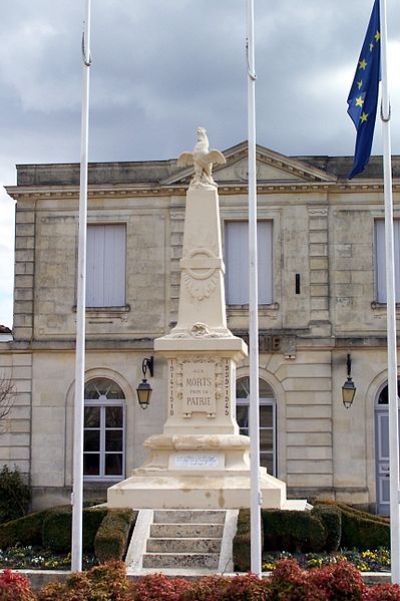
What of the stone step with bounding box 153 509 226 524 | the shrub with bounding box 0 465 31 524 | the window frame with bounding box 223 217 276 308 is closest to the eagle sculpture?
the stone step with bounding box 153 509 226 524

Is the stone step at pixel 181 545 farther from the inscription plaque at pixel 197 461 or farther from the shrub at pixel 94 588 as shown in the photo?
the shrub at pixel 94 588

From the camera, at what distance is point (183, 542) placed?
657 inches

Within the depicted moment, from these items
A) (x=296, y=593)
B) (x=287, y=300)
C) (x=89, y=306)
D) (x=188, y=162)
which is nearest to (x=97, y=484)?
Result: (x=89, y=306)

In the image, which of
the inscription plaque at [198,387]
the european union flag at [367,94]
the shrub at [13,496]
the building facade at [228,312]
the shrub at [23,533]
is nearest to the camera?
the european union flag at [367,94]

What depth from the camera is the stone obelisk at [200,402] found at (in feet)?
58.3

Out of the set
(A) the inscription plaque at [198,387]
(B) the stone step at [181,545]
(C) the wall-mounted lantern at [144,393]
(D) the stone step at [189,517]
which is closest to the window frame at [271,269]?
(C) the wall-mounted lantern at [144,393]

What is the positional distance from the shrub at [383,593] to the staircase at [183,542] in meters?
3.84

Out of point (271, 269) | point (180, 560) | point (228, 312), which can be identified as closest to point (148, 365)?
point (228, 312)

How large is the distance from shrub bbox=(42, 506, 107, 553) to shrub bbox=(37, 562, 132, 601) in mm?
4232

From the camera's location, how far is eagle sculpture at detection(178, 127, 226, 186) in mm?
19812

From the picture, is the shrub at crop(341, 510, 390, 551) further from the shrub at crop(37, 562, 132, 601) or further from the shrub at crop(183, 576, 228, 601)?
the shrub at crop(37, 562, 132, 601)

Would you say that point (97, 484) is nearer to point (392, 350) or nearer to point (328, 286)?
point (328, 286)

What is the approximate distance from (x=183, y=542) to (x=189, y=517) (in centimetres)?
74

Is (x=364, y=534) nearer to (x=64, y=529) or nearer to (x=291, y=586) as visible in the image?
(x=64, y=529)
